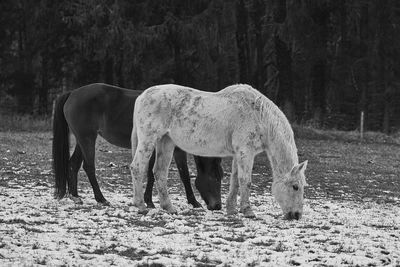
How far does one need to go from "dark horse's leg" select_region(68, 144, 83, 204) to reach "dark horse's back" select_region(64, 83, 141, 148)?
0.46 meters

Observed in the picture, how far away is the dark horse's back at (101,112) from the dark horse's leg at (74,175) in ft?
1.50

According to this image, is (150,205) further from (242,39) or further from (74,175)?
(242,39)

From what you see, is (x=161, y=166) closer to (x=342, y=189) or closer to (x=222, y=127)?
(x=222, y=127)

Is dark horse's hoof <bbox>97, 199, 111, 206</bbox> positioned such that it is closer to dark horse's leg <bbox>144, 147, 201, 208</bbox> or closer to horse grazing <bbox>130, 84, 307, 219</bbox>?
dark horse's leg <bbox>144, 147, 201, 208</bbox>

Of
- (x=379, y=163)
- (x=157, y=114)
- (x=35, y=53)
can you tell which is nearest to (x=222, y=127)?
(x=157, y=114)

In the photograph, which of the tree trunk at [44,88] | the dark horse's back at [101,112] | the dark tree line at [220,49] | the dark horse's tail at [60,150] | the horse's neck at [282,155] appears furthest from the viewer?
the tree trunk at [44,88]

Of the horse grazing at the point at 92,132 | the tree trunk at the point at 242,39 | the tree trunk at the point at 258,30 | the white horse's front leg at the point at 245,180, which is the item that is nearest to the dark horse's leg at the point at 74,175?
the horse grazing at the point at 92,132

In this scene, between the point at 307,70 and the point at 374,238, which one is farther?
the point at 307,70

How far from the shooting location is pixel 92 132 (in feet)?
32.5

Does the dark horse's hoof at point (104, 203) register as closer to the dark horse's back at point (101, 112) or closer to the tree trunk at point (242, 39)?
the dark horse's back at point (101, 112)

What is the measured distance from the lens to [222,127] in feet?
28.9

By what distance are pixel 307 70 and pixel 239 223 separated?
28.2 m

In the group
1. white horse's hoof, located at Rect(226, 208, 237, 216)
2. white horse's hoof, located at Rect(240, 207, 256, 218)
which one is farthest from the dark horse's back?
white horse's hoof, located at Rect(240, 207, 256, 218)

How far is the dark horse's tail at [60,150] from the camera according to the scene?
978 cm
